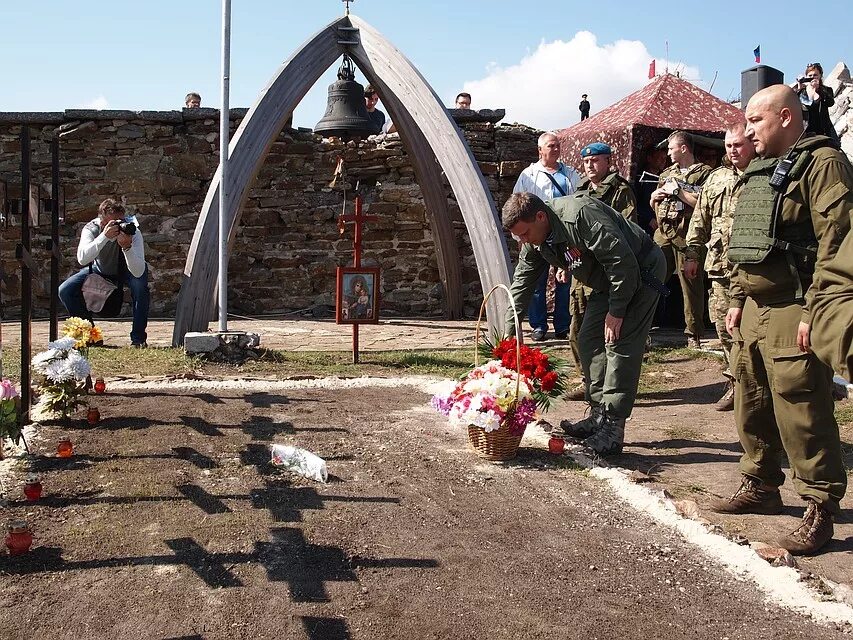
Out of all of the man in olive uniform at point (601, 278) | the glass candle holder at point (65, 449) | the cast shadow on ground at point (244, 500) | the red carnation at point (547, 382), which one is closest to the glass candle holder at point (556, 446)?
the man in olive uniform at point (601, 278)

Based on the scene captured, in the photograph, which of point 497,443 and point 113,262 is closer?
point 497,443

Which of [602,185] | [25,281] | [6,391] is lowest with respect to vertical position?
[6,391]

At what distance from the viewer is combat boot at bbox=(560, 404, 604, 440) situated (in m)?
5.20

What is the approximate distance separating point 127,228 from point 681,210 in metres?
5.14

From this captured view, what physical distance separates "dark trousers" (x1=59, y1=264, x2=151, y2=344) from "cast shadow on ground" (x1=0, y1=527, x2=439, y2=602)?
533 cm

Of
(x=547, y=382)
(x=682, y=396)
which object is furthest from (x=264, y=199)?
(x=547, y=382)

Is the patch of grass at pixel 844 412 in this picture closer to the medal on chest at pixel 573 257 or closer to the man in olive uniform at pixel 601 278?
the man in olive uniform at pixel 601 278

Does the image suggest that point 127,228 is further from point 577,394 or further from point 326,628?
point 326,628

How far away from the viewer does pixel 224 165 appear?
774cm

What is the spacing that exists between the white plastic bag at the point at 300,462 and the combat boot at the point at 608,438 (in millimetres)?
1554

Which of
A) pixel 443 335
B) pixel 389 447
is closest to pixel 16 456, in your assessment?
pixel 389 447

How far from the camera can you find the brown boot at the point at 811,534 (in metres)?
3.44

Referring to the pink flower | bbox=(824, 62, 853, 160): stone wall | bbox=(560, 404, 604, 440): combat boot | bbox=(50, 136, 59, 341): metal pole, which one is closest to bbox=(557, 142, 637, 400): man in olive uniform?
bbox=(560, 404, 604, 440): combat boot

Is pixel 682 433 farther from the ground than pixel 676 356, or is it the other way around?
pixel 676 356
